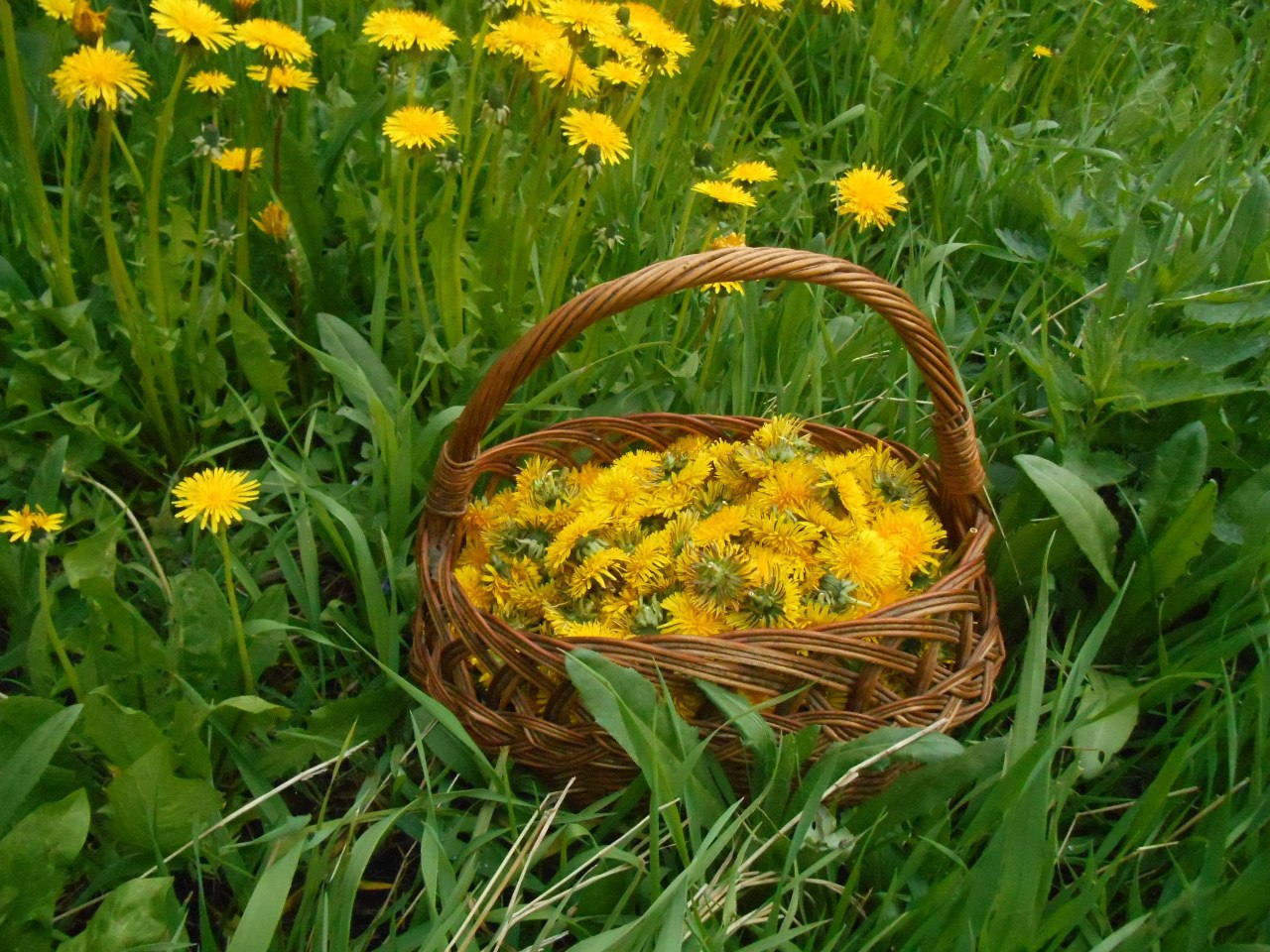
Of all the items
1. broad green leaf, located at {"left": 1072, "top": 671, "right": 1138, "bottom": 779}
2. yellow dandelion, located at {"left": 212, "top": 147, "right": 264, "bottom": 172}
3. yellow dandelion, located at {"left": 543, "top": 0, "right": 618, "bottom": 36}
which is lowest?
broad green leaf, located at {"left": 1072, "top": 671, "right": 1138, "bottom": 779}

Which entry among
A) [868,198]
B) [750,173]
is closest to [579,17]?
[750,173]

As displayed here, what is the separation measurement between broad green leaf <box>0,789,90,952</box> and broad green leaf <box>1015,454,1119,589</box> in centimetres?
109

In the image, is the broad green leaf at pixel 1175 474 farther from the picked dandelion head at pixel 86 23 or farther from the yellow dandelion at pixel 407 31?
the picked dandelion head at pixel 86 23

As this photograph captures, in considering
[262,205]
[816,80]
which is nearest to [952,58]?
[816,80]

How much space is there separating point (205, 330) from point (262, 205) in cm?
22

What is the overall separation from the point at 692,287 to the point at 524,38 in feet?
1.91

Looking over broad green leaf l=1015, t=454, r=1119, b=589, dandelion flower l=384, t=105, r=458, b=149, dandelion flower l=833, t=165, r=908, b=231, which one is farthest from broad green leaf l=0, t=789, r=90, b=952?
dandelion flower l=833, t=165, r=908, b=231

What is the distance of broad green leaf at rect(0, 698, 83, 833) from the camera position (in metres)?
0.97

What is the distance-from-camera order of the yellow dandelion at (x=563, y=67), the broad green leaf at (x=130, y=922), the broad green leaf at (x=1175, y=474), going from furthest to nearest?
the yellow dandelion at (x=563, y=67), the broad green leaf at (x=1175, y=474), the broad green leaf at (x=130, y=922)

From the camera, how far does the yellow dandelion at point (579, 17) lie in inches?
54.5

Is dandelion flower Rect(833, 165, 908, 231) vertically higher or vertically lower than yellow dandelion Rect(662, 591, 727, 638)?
higher

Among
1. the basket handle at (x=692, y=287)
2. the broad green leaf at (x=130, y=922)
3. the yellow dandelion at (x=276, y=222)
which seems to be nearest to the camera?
the broad green leaf at (x=130, y=922)

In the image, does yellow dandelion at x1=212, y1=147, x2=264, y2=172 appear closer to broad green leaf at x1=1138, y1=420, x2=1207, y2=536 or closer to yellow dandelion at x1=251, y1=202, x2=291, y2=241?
yellow dandelion at x1=251, y1=202, x2=291, y2=241

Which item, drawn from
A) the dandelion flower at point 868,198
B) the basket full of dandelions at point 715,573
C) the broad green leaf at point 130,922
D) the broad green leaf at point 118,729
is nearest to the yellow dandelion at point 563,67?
the dandelion flower at point 868,198
